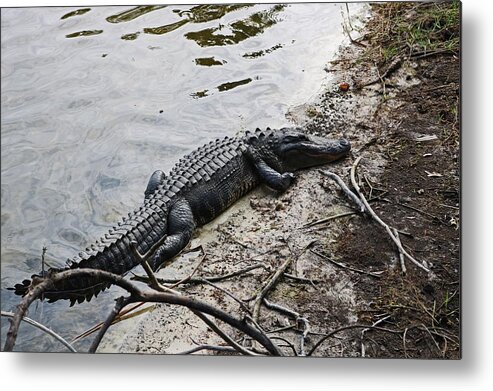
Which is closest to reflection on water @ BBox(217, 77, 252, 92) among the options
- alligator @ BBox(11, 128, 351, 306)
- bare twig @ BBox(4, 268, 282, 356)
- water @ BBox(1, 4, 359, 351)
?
water @ BBox(1, 4, 359, 351)

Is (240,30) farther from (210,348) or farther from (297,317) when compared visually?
(210,348)

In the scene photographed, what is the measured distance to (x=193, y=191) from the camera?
10.2 ft

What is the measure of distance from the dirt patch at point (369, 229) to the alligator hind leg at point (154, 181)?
12.2 inches

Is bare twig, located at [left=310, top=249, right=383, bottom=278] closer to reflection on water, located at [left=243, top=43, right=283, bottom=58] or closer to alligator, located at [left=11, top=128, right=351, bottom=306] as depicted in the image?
alligator, located at [left=11, top=128, right=351, bottom=306]

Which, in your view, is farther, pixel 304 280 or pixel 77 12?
pixel 77 12

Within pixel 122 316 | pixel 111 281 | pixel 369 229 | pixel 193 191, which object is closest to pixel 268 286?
pixel 369 229

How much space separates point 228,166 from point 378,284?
3.32ft

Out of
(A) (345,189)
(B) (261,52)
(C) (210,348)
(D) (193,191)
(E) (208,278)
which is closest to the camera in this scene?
(C) (210,348)

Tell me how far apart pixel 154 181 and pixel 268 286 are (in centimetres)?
77

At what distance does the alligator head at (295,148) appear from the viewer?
2.97 metres

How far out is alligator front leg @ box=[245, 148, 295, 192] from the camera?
3.07m

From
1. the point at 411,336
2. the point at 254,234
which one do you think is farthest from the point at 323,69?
the point at 411,336

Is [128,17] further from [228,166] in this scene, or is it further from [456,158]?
[456,158]

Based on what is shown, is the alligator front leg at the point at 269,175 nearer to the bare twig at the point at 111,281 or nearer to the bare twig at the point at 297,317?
the bare twig at the point at 297,317
